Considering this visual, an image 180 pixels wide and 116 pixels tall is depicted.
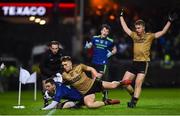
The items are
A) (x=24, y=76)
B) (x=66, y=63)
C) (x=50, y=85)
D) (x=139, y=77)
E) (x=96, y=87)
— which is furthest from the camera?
(x=24, y=76)

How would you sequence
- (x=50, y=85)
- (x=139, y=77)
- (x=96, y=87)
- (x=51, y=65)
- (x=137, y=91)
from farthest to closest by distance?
1. (x=51, y=65)
2. (x=139, y=77)
3. (x=137, y=91)
4. (x=50, y=85)
5. (x=96, y=87)

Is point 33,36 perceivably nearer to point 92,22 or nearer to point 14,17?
point 14,17

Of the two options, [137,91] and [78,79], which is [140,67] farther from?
[78,79]

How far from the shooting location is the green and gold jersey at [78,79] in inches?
688

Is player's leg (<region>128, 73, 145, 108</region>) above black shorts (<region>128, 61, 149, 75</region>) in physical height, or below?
below

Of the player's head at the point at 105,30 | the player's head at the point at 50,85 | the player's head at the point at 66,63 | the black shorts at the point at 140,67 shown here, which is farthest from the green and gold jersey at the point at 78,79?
the player's head at the point at 105,30

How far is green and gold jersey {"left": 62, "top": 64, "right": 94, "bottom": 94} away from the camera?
17.5 meters

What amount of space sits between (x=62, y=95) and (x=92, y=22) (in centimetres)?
1892

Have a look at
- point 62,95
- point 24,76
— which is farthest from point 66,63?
point 24,76

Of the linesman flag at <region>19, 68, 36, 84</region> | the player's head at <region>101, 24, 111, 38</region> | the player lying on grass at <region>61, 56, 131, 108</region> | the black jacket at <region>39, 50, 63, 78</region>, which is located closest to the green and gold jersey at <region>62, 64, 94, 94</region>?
the player lying on grass at <region>61, 56, 131, 108</region>

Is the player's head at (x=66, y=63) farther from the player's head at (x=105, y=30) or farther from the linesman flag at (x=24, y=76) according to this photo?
the player's head at (x=105, y=30)

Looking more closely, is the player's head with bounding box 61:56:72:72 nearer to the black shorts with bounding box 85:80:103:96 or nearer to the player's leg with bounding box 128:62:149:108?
the black shorts with bounding box 85:80:103:96

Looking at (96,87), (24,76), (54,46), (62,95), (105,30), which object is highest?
(105,30)

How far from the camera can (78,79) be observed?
57.4 ft
